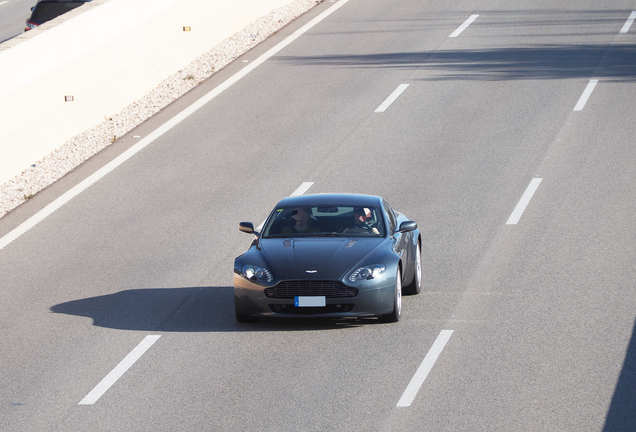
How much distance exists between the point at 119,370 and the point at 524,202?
8.43m

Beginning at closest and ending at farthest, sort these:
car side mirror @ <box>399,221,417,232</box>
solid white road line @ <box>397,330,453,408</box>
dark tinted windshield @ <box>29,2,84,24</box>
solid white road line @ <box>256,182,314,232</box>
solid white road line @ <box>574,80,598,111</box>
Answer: solid white road line @ <box>397,330,453,408</box>
car side mirror @ <box>399,221,417,232</box>
solid white road line @ <box>256,182,314,232</box>
solid white road line @ <box>574,80,598,111</box>
dark tinted windshield @ <box>29,2,84,24</box>

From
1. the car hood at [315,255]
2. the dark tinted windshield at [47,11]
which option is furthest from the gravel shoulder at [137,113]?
the car hood at [315,255]

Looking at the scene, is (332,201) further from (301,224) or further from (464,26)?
(464,26)

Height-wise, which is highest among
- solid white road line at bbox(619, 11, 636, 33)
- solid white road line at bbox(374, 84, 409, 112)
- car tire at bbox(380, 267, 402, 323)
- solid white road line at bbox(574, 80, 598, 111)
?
car tire at bbox(380, 267, 402, 323)

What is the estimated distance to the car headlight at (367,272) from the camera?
424 inches

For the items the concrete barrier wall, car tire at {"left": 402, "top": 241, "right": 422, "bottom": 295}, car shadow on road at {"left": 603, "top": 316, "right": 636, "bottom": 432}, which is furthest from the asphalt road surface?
the concrete barrier wall

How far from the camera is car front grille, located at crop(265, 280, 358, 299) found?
35.0 feet

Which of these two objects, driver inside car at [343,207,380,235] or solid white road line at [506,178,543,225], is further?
solid white road line at [506,178,543,225]

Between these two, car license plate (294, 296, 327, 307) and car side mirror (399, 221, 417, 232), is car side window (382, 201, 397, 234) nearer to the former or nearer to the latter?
car side mirror (399, 221, 417, 232)

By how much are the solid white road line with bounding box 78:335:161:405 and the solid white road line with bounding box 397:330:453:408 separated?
106 inches

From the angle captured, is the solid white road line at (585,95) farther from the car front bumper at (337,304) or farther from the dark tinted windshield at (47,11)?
the dark tinted windshield at (47,11)

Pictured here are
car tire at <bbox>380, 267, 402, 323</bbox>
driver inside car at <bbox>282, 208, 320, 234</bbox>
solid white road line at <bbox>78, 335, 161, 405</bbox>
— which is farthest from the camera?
driver inside car at <bbox>282, 208, 320, 234</bbox>

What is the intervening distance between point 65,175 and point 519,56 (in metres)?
12.1

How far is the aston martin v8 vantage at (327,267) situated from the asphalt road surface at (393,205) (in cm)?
27
